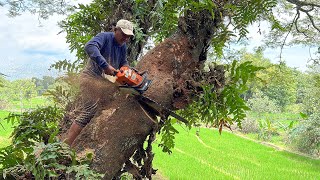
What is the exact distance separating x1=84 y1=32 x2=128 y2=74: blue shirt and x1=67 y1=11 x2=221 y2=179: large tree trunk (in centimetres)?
13

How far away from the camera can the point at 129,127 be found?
1826 millimetres

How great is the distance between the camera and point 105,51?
7.80 ft

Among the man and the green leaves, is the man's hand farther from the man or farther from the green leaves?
the green leaves

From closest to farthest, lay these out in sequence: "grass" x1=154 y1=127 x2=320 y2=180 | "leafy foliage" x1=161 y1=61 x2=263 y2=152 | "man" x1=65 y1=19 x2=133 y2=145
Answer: "leafy foliage" x1=161 y1=61 x2=263 y2=152, "man" x1=65 y1=19 x2=133 y2=145, "grass" x1=154 y1=127 x2=320 y2=180

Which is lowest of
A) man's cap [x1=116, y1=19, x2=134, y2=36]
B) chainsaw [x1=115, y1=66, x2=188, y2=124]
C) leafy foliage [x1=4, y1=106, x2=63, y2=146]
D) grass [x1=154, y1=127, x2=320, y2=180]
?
grass [x1=154, y1=127, x2=320, y2=180]

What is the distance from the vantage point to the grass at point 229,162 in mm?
9141

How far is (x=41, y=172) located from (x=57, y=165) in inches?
2.8

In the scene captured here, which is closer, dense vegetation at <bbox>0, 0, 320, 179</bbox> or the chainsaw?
dense vegetation at <bbox>0, 0, 320, 179</bbox>

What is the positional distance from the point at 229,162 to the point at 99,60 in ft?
31.3

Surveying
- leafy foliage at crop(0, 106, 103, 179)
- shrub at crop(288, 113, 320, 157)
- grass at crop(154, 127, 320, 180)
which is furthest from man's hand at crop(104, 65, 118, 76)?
shrub at crop(288, 113, 320, 157)

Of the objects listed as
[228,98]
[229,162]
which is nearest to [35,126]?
[228,98]

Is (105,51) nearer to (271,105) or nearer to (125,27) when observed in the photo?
(125,27)

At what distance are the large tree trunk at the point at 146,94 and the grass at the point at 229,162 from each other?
6.39 metres

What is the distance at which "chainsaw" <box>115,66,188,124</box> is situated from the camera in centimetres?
190
